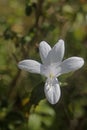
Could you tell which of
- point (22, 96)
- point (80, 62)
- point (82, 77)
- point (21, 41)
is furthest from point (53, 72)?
point (82, 77)

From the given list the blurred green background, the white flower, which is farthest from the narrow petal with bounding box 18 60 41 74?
the blurred green background

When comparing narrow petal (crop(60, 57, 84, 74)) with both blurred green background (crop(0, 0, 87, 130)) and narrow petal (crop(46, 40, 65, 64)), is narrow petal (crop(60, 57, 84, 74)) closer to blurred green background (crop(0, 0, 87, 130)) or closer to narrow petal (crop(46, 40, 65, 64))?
narrow petal (crop(46, 40, 65, 64))

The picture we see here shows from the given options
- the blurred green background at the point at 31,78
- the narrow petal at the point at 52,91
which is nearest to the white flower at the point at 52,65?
the narrow petal at the point at 52,91

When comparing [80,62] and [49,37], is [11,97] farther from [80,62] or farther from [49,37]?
[80,62]

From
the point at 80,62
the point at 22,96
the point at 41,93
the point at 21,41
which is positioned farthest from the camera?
the point at 22,96

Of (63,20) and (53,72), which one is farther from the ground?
(63,20)

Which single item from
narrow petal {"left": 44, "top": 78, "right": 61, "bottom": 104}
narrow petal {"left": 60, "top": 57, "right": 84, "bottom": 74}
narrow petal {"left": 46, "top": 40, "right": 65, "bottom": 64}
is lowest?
narrow petal {"left": 44, "top": 78, "right": 61, "bottom": 104}

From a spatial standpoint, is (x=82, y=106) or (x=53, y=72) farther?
(x=82, y=106)
